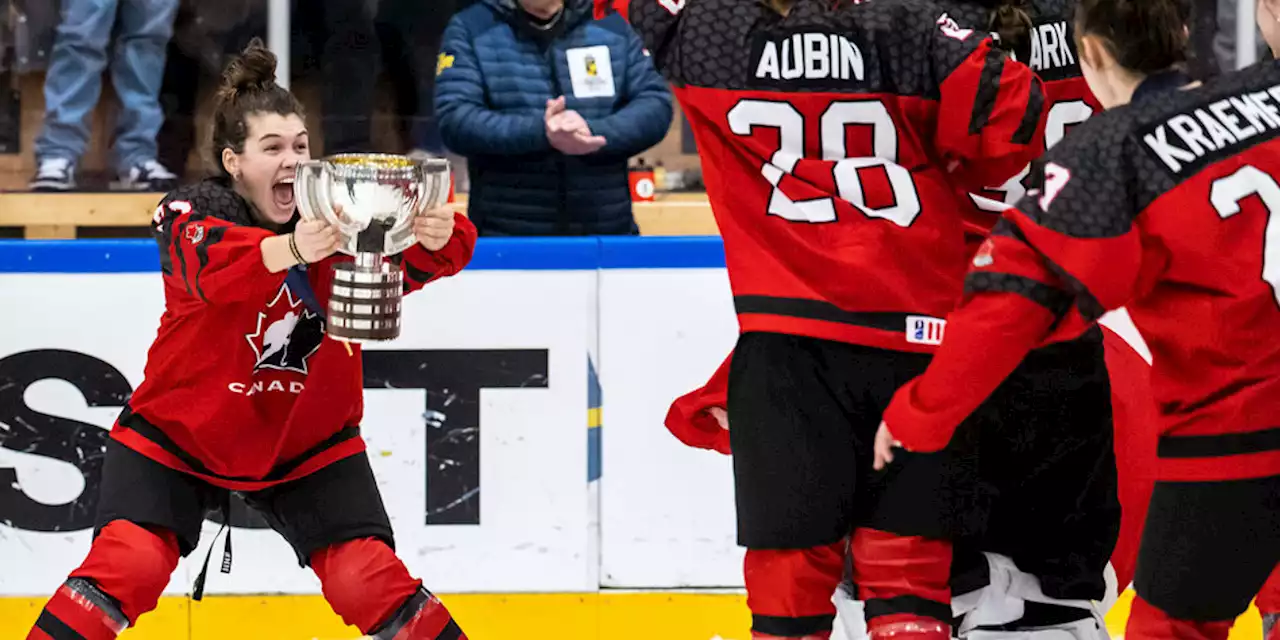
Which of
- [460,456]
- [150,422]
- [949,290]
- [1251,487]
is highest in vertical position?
[949,290]

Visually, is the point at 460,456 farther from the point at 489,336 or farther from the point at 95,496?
the point at 95,496

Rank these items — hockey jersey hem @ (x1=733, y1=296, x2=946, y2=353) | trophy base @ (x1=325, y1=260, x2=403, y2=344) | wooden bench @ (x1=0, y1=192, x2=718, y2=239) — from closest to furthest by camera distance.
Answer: hockey jersey hem @ (x1=733, y1=296, x2=946, y2=353)
trophy base @ (x1=325, y1=260, x2=403, y2=344)
wooden bench @ (x1=0, y1=192, x2=718, y2=239)

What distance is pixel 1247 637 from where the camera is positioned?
3773mm

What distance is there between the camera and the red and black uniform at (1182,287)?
2.31 m

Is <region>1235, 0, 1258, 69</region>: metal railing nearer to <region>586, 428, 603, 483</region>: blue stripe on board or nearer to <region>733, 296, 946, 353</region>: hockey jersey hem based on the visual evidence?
<region>586, 428, 603, 483</region>: blue stripe on board

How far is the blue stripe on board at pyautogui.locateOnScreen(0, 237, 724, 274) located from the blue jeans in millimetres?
646

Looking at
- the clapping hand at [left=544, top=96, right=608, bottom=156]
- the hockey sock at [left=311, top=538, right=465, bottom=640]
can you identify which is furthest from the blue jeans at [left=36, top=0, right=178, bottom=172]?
the hockey sock at [left=311, top=538, right=465, bottom=640]

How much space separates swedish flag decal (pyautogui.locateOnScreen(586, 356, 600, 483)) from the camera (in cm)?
386

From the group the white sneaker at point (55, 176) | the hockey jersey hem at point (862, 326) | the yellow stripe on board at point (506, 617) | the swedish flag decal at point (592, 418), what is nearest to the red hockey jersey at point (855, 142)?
the hockey jersey hem at point (862, 326)

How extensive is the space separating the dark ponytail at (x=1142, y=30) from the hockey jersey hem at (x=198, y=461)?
1554 mm

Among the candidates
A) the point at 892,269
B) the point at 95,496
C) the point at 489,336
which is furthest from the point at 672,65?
the point at 95,496

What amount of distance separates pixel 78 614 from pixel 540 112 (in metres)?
1.68

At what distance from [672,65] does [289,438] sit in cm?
101

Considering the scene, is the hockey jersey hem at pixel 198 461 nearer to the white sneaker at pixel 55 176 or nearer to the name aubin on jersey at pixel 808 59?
the name aubin on jersey at pixel 808 59
